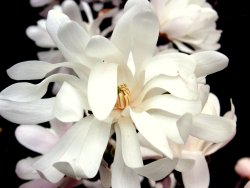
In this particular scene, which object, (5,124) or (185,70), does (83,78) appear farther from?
(5,124)

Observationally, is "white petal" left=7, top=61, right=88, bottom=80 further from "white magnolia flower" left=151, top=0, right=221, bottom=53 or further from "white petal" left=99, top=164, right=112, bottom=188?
"white magnolia flower" left=151, top=0, right=221, bottom=53

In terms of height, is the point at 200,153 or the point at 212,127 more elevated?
the point at 212,127

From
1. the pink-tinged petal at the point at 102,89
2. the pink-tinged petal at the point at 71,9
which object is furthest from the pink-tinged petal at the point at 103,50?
the pink-tinged petal at the point at 71,9

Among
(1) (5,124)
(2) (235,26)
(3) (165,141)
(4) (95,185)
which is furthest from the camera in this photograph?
(2) (235,26)

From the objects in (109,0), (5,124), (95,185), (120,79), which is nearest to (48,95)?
(5,124)

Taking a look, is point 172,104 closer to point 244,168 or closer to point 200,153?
point 200,153

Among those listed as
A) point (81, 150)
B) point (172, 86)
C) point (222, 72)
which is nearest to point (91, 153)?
point (81, 150)
